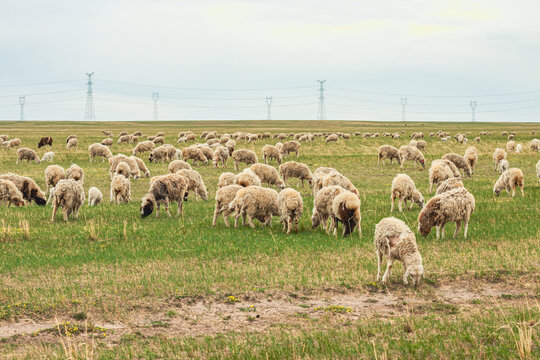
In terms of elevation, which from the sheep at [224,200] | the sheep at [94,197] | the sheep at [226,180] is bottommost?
the sheep at [94,197]

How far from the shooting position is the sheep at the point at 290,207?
15.3 meters

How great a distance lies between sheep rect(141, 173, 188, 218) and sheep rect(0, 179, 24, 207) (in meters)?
6.75

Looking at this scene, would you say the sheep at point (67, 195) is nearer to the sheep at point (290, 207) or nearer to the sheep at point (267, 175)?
the sheep at point (290, 207)

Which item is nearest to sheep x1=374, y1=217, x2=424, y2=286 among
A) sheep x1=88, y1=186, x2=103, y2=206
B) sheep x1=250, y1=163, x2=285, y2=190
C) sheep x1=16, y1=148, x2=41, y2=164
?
sheep x1=250, y1=163, x2=285, y2=190

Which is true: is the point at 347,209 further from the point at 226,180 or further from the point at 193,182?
the point at 193,182

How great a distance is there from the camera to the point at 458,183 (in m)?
18.7

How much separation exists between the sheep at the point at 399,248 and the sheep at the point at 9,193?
1705 cm

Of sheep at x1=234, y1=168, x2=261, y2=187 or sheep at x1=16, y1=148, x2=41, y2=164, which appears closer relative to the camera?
sheep at x1=234, y1=168, x2=261, y2=187

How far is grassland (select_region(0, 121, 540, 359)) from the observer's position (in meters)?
7.18

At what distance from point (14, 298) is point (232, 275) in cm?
432

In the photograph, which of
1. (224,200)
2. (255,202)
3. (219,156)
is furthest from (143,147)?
(255,202)

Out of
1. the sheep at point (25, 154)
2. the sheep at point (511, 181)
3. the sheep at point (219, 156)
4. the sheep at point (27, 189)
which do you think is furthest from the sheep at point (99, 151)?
the sheep at point (511, 181)

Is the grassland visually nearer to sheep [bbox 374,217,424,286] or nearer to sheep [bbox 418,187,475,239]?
sheep [bbox 374,217,424,286]

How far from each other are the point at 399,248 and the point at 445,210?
4.45 metres
